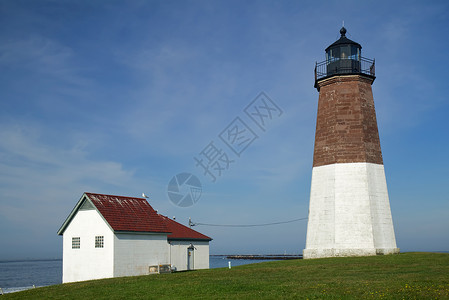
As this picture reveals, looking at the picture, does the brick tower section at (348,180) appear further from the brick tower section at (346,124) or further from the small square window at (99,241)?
the small square window at (99,241)

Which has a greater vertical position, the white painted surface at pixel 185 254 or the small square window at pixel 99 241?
the small square window at pixel 99 241

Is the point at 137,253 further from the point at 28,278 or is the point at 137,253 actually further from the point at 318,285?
the point at 28,278

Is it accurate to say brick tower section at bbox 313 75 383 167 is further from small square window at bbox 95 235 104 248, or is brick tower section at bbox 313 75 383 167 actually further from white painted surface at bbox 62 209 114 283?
small square window at bbox 95 235 104 248

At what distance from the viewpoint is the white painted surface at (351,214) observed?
29812 mm

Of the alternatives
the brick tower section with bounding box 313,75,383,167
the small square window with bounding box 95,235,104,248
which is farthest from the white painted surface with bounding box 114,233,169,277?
the brick tower section with bounding box 313,75,383,167

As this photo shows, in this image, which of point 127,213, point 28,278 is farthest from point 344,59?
point 28,278

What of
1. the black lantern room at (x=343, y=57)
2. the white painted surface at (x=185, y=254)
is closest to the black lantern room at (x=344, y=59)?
the black lantern room at (x=343, y=57)

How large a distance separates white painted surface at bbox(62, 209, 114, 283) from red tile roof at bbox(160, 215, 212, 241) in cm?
850

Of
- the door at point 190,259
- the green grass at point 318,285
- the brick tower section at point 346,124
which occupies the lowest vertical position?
the green grass at point 318,285

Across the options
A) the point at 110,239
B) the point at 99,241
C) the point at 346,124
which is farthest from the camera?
the point at 346,124

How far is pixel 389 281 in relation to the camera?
18.8 metres

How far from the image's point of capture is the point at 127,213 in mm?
33344

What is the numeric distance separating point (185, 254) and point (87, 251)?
1133 centimetres

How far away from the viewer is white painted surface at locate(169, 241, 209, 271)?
39469 millimetres
